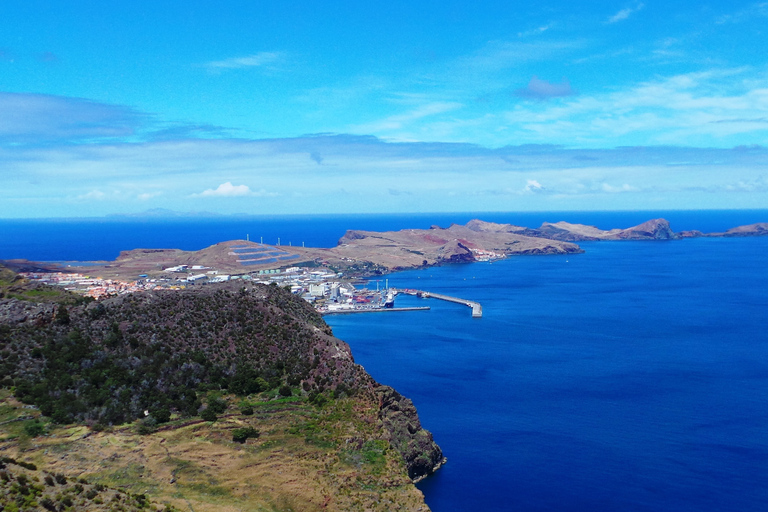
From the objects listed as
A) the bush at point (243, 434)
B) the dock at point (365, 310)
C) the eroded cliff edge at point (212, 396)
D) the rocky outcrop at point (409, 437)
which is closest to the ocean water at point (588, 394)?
the rocky outcrop at point (409, 437)

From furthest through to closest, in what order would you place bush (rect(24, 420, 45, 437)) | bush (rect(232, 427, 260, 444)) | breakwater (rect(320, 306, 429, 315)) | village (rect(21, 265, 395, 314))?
village (rect(21, 265, 395, 314))
breakwater (rect(320, 306, 429, 315))
bush (rect(232, 427, 260, 444))
bush (rect(24, 420, 45, 437))

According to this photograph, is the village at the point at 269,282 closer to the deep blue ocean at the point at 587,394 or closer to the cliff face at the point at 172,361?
the deep blue ocean at the point at 587,394

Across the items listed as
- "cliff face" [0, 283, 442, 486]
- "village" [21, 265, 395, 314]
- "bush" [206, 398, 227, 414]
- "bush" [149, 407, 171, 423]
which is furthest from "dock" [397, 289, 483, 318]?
"bush" [149, 407, 171, 423]

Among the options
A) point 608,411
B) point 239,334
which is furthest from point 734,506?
point 239,334

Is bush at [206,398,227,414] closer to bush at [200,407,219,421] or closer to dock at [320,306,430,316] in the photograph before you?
bush at [200,407,219,421]

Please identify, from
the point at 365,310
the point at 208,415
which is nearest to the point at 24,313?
the point at 208,415

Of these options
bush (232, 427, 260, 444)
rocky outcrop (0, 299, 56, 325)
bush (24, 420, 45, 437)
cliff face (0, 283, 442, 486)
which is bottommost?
bush (232, 427, 260, 444)

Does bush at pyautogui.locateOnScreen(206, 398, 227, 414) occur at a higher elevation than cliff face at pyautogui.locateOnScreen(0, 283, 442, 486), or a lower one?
lower

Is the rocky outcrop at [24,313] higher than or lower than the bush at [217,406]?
higher
